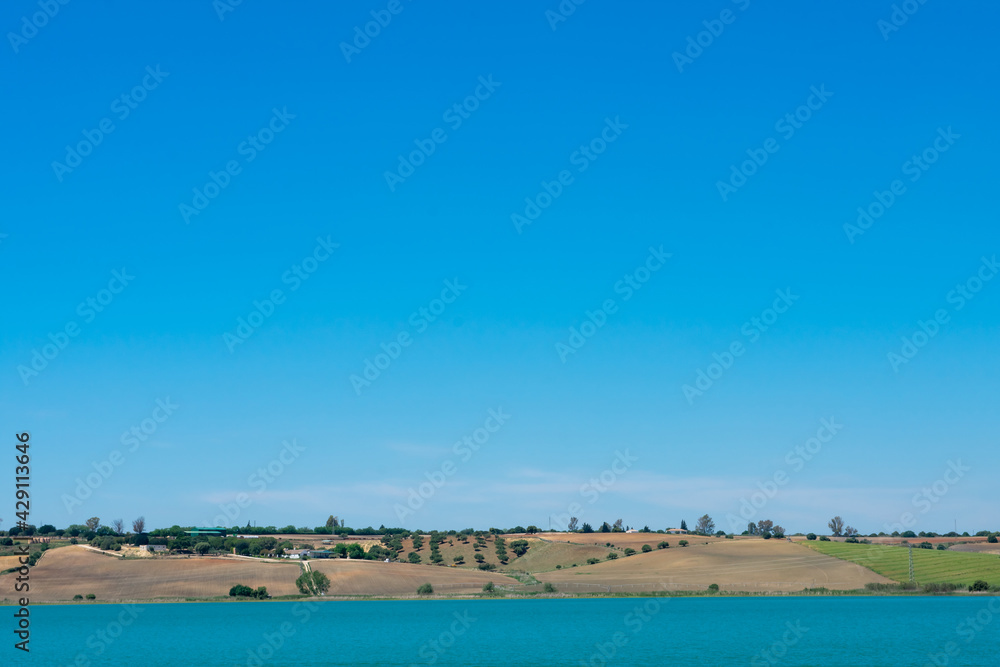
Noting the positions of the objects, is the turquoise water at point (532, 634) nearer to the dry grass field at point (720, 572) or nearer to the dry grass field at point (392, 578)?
the dry grass field at point (392, 578)

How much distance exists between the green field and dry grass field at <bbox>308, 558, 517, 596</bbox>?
60.0 meters

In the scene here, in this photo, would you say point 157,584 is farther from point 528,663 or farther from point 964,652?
point 964,652

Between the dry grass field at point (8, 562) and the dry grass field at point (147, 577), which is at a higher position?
the dry grass field at point (8, 562)

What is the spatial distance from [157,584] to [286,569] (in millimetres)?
19124

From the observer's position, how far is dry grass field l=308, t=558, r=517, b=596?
140 m

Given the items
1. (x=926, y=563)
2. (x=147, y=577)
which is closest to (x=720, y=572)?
(x=926, y=563)

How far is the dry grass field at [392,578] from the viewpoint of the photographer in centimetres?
13975

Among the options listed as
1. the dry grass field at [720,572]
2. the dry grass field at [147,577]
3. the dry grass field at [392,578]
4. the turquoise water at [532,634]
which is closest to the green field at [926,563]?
the dry grass field at [720,572]

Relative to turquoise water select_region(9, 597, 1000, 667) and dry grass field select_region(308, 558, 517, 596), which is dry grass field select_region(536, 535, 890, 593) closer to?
turquoise water select_region(9, 597, 1000, 667)

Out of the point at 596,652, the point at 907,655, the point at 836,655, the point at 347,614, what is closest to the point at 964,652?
the point at 907,655

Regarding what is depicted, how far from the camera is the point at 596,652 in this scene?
71.1 metres

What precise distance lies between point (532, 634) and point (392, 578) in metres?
62.5

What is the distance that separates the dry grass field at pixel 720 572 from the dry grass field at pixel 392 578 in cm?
1410

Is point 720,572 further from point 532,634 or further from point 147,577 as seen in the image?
point 147,577
